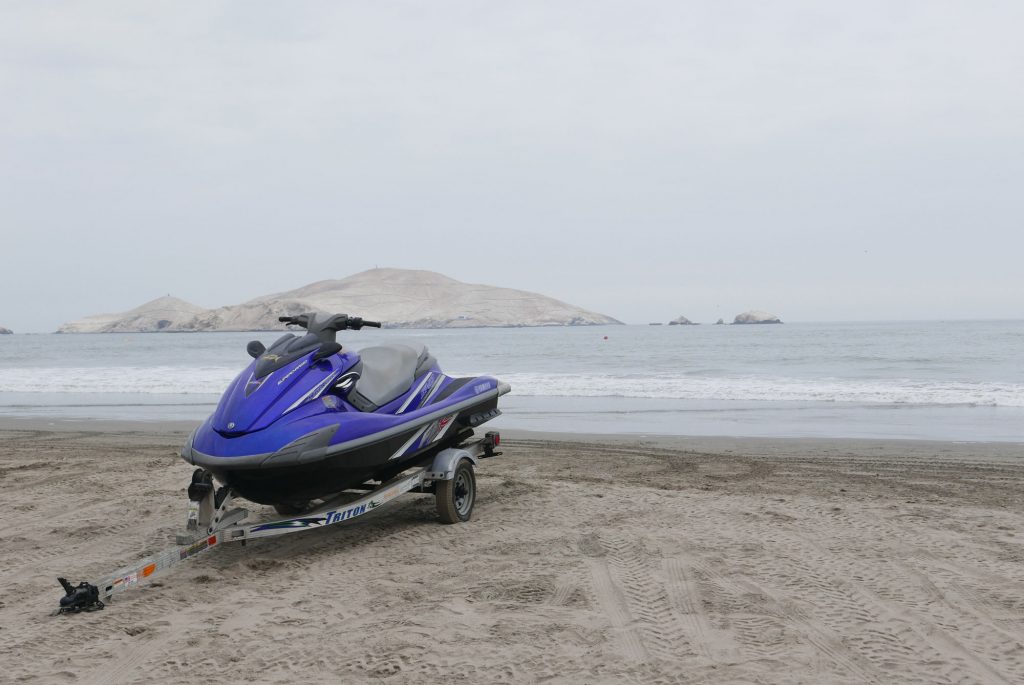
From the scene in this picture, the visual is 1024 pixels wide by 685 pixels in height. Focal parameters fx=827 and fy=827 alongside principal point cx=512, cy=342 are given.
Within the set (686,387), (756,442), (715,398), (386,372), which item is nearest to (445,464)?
(386,372)

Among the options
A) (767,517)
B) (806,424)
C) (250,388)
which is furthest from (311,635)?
(806,424)

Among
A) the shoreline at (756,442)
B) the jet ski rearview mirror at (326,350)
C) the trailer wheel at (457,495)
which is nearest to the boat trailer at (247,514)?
the trailer wheel at (457,495)

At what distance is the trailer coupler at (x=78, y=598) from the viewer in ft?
12.3

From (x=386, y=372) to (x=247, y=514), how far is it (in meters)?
1.23

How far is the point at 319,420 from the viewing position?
14.9 feet

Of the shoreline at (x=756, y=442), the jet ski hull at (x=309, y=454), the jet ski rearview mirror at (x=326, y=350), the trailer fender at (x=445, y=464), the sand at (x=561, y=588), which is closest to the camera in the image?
the sand at (x=561, y=588)

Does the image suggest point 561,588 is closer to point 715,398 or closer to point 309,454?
point 309,454

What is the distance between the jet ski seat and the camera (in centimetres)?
515

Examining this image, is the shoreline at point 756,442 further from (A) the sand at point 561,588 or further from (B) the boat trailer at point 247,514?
(B) the boat trailer at point 247,514

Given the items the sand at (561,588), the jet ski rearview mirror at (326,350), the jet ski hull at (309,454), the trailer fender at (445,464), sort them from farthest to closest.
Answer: the trailer fender at (445,464)
the jet ski rearview mirror at (326,350)
the jet ski hull at (309,454)
the sand at (561,588)

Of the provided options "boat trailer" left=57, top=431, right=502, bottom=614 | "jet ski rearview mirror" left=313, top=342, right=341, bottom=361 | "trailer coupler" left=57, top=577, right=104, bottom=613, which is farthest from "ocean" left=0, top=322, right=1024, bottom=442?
"trailer coupler" left=57, top=577, right=104, bottom=613

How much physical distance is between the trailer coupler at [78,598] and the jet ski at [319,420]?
809mm

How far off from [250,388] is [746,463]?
5602 mm

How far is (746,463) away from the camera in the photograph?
335 inches
